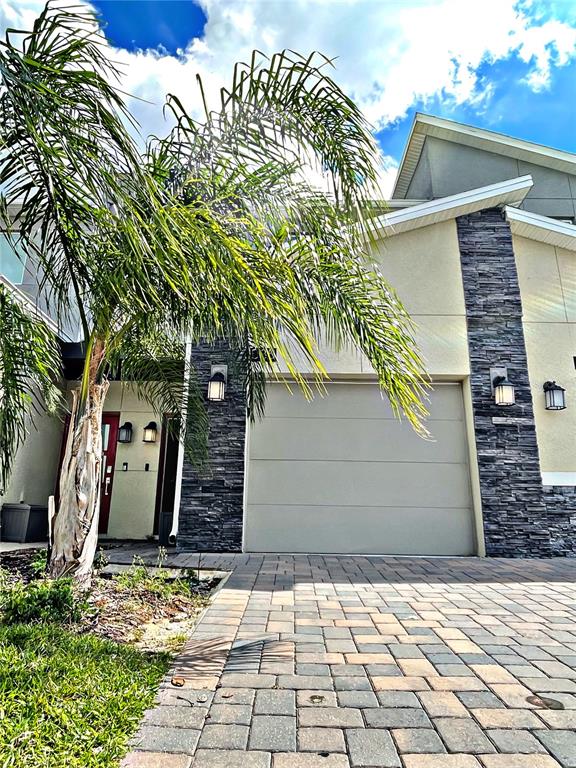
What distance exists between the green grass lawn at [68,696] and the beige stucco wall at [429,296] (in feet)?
15.4

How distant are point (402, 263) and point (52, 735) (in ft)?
22.2

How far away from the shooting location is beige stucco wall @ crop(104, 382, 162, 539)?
26.6ft

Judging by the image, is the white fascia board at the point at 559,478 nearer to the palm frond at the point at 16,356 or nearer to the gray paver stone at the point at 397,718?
the gray paver stone at the point at 397,718

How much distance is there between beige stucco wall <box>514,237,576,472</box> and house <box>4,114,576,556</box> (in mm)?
18

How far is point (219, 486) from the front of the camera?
21.4 ft

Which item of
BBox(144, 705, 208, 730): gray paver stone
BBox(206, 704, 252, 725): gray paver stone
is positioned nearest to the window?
BBox(144, 705, 208, 730): gray paver stone

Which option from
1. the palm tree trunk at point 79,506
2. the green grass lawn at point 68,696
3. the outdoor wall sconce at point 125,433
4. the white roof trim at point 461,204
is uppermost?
the white roof trim at point 461,204

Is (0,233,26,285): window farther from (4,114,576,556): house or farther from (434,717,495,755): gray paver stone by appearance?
(434,717,495,755): gray paver stone

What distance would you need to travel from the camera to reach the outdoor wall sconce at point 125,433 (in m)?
8.30

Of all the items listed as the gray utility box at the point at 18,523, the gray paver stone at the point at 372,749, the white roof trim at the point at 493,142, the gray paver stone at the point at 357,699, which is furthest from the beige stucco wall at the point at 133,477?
the white roof trim at the point at 493,142

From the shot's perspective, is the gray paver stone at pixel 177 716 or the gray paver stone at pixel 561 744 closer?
the gray paver stone at pixel 561 744

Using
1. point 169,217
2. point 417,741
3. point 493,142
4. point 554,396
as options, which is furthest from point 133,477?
point 493,142

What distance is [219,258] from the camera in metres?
2.43

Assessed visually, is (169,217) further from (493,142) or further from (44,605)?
(493,142)
